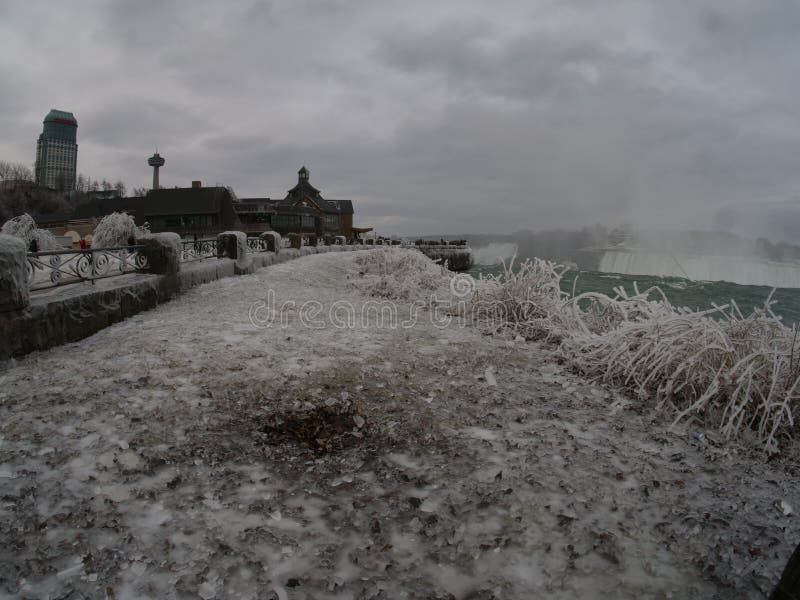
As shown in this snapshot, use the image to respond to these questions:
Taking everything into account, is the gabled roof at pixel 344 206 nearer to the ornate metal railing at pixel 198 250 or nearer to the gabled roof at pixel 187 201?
the gabled roof at pixel 187 201

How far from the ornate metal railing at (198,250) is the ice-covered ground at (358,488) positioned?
232 inches

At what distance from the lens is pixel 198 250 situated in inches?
416

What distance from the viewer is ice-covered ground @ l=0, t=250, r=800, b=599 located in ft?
5.64

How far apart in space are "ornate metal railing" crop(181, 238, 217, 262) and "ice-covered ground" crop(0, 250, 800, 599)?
5.89 meters

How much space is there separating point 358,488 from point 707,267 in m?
64.0

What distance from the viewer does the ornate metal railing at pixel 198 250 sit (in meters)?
9.60

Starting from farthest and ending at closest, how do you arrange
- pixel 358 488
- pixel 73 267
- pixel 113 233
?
pixel 113 233
pixel 73 267
pixel 358 488

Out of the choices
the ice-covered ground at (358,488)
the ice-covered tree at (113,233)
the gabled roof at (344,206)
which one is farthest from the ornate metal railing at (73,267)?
the gabled roof at (344,206)

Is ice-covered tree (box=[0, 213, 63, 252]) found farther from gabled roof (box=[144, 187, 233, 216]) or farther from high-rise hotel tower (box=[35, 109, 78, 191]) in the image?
high-rise hotel tower (box=[35, 109, 78, 191])

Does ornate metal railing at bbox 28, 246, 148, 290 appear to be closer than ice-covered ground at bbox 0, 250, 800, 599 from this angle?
No

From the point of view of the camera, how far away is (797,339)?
11.1 feet

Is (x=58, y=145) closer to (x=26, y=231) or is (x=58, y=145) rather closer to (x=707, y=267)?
(x=26, y=231)

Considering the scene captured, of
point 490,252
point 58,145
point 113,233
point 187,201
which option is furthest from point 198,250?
point 58,145

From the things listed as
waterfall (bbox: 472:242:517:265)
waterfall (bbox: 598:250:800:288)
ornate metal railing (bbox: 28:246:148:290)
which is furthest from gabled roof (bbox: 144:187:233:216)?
waterfall (bbox: 598:250:800:288)
